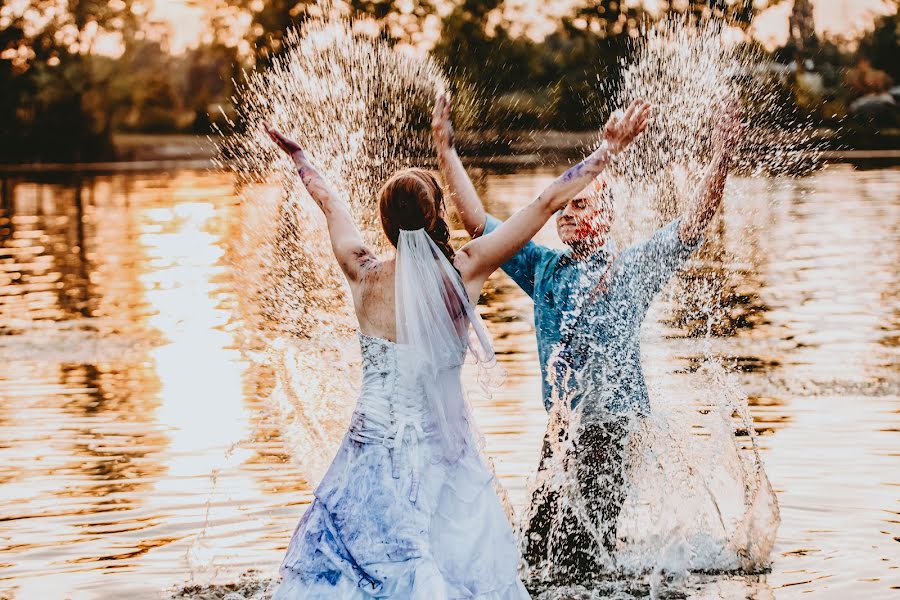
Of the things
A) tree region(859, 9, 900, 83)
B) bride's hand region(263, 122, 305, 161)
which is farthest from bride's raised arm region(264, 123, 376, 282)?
tree region(859, 9, 900, 83)

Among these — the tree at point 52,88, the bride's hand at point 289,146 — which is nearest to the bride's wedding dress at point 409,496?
the bride's hand at point 289,146

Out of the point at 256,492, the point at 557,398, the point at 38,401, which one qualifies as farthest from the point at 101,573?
the point at 38,401

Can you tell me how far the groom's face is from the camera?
6.17m

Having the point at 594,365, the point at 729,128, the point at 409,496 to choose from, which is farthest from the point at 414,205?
the point at 729,128

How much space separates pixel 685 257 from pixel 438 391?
1.69m

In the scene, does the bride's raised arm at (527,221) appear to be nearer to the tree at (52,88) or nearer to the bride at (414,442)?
the bride at (414,442)

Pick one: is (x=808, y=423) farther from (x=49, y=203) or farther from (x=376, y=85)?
(x=49, y=203)

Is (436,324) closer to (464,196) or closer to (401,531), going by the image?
(401,531)

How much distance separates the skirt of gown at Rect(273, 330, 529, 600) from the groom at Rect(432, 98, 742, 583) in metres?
1.30

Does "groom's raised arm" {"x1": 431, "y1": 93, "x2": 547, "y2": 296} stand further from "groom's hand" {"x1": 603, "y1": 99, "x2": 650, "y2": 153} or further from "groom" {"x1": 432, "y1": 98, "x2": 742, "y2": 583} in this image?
"groom's hand" {"x1": 603, "y1": 99, "x2": 650, "y2": 153}

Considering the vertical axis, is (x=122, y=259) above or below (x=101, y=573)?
below

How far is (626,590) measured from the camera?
20.7 feet

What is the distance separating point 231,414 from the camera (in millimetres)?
10359

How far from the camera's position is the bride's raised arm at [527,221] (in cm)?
485
